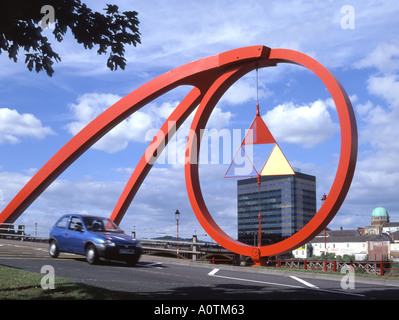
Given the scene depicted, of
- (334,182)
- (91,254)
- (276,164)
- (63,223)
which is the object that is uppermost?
(276,164)

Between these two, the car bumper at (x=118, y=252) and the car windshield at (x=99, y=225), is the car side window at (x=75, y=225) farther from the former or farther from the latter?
the car bumper at (x=118, y=252)

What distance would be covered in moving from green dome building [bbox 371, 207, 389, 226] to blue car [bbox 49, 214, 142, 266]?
178 m

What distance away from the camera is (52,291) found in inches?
383

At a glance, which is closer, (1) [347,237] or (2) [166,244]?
(2) [166,244]

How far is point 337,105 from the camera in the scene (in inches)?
585

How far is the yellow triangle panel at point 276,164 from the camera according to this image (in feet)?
35.0

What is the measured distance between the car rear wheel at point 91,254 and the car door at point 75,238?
101mm

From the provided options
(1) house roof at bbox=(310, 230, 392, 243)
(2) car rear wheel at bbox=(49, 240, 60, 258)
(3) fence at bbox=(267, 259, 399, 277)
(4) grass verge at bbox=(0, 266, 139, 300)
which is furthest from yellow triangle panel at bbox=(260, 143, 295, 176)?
(1) house roof at bbox=(310, 230, 392, 243)

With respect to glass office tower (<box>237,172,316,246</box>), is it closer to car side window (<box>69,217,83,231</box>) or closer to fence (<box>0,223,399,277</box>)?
fence (<box>0,223,399,277</box>)

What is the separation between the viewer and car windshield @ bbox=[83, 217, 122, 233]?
6613mm

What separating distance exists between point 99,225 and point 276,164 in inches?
204

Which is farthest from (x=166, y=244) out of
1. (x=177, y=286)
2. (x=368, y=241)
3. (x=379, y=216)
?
(x=379, y=216)

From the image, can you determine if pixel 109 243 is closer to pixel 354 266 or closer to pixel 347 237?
pixel 354 266
